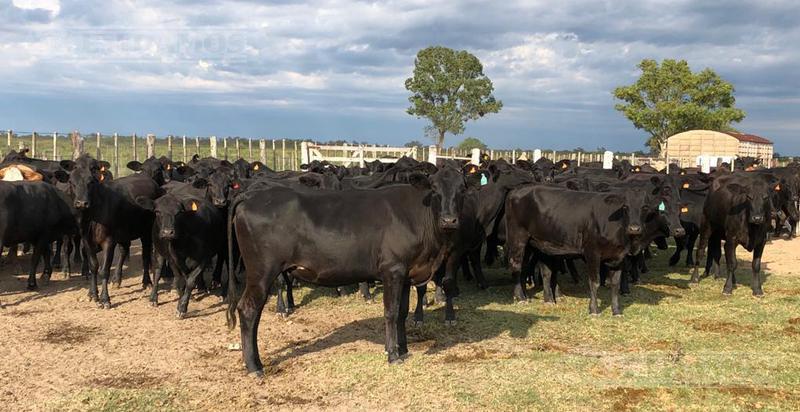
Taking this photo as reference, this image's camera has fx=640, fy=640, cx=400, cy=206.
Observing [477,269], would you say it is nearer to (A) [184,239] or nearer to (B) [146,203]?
(A) [184,239]

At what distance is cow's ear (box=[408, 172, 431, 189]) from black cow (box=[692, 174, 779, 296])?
224 inches

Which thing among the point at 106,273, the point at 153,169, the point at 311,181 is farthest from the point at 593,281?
the point at 153,169

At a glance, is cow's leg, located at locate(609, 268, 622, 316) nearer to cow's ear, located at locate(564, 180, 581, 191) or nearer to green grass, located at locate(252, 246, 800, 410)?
green grass, located at locate(252, 246, 800, 410)

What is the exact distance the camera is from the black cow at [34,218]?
Result: 31.5 feet

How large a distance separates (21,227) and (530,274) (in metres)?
8.03

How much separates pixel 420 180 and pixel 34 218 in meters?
6.71

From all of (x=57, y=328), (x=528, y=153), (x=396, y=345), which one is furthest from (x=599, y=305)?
(x=528, y=153)

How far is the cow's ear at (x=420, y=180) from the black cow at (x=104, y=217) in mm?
4249

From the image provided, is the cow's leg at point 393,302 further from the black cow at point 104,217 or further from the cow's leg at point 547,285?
the black cow at point 104,217

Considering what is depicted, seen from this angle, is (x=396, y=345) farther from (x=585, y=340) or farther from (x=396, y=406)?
(x=585, y=340)

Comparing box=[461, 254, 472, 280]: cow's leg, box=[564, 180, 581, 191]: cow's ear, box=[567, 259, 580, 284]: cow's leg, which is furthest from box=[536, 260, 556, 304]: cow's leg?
box=[564, 180, 581, 191]: cow's ear

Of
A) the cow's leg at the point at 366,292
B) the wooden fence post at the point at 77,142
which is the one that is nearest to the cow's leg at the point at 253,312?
the cow's leg at the point at 366,292

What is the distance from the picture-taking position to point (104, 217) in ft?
30.7

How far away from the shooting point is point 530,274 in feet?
35.1
